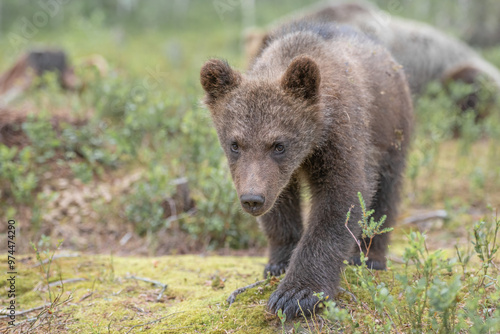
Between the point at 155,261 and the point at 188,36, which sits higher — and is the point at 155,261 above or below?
below

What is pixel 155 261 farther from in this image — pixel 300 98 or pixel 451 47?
pixel 451 47

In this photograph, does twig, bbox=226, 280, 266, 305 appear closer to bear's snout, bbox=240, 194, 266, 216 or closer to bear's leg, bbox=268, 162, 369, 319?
bear's leg, bbox=268, 162, 369, 319

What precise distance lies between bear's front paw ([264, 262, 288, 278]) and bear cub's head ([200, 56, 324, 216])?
99cm

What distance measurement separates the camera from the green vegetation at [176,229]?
301 cm

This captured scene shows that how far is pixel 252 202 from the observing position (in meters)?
3.25

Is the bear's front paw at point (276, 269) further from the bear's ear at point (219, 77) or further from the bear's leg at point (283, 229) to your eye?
the bear's ear at point (219, 77)

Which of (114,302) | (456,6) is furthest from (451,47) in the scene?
(114,302)

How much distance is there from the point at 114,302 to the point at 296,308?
152 centimetres

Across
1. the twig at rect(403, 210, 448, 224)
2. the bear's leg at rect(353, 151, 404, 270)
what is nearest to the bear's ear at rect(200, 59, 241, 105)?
the bear's leg at rect(353, 151, 404, 270)

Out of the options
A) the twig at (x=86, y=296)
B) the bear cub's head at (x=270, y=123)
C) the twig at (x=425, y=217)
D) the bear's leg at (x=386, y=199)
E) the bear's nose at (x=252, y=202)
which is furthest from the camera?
the twig at (x=425, y=217)

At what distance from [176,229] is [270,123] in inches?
126

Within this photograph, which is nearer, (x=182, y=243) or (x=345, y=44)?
(x=345, y=44)

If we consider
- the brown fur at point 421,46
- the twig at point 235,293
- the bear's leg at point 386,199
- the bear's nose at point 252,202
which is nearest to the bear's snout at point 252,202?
the bear's nose at point 252,202

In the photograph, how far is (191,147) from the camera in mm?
6594
